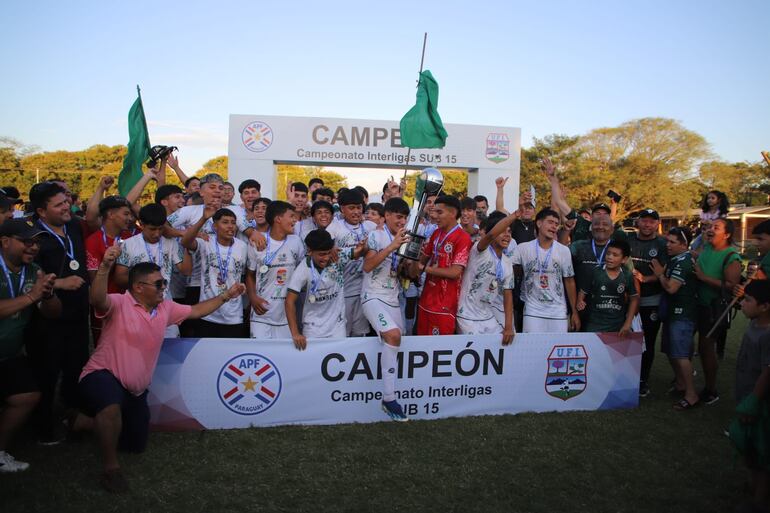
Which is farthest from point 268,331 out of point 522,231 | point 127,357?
point 522,231

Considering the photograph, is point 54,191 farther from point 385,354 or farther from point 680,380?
point 680,380

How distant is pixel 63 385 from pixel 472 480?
3662 mm

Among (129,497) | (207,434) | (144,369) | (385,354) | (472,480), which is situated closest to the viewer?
(129,497)

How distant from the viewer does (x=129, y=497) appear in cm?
364

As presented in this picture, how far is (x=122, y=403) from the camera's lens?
14.0 ft

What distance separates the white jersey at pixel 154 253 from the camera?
512 cm

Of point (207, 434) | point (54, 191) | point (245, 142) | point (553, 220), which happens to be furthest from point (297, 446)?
point (245, 142)

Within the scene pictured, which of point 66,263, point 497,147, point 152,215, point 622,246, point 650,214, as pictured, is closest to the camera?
point 66,263

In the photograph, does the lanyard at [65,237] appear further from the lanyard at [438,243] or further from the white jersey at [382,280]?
the lanyard at [438,243]

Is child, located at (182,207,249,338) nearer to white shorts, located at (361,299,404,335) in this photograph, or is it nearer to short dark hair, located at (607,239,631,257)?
white shorts, located at (361,299,404,335)

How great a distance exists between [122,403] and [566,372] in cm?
421

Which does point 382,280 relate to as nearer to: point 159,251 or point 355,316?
point 355,316

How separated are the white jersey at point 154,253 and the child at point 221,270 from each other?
13 centimetres

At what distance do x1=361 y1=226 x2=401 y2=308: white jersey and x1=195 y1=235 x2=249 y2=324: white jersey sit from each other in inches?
51.2
